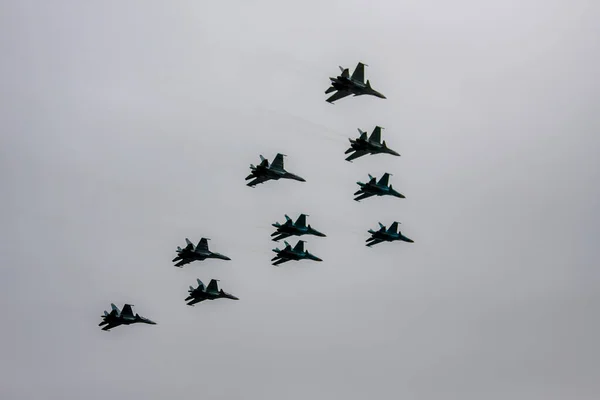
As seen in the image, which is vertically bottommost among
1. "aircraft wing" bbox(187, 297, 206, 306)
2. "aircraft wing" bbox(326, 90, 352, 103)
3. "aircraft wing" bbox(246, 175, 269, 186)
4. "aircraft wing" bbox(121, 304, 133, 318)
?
"aircraft wing" bbox(121, 304, 133, 318)

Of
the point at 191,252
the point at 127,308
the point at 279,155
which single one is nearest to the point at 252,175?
the point at 279,155

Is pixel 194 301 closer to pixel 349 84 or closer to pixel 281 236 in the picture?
pixel 281 236

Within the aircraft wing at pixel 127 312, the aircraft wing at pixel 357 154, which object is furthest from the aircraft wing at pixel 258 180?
the aircraft wing at pixel 127 312

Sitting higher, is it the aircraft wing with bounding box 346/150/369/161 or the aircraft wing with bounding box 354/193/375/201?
the aircraft wing with bounding box 346/150/369/161

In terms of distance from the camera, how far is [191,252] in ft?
466

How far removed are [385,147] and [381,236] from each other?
43.9 ft

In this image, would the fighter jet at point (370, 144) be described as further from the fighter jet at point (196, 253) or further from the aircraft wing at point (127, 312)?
the aircraft wing at point (127, 312)

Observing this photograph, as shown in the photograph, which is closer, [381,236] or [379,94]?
[379,94]

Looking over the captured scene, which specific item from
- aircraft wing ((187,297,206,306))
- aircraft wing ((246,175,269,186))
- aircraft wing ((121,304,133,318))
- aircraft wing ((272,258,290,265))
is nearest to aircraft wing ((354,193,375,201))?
aircraft wing ((272,258,290,265))

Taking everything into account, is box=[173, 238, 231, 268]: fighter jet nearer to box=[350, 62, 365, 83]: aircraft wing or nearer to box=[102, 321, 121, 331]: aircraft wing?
box=[102, 321, 121, 331]: aircraft wing

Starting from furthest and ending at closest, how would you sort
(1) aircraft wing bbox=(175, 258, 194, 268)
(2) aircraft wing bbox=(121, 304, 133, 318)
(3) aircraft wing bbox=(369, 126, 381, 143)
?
(1) aircraft wing bbox=(175, 258, 194, 268), (2) aircraft wing bbox=(121, 304, 133, 318), (3) aircraft wing bbox=(369, 126, 381, 143)

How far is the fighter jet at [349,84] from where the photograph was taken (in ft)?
429

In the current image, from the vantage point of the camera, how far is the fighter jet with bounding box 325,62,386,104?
5143 inches

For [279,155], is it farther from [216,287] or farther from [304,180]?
[216,287]
